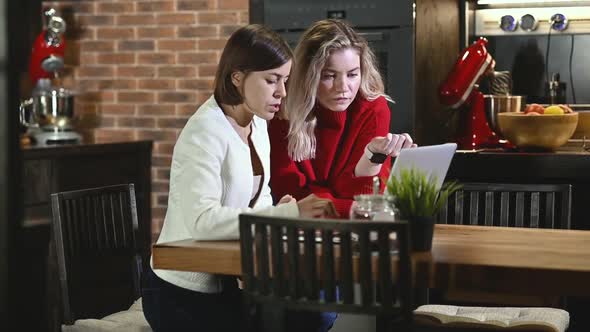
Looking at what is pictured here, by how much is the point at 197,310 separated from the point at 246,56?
2.20 ft

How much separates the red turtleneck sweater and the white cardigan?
51cm

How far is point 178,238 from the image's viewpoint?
2.30 m

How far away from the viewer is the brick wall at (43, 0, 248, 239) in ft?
15.3

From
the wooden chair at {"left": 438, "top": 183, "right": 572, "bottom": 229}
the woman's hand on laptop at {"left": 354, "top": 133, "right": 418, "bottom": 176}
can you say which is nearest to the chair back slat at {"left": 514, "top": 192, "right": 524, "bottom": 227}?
the wooden chair at {"left": 438, "top": 183, "right": 572, "bottom": 229}

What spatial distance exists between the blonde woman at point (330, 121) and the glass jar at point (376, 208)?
0.60 metres

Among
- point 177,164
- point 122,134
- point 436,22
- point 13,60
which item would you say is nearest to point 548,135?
point 436,22

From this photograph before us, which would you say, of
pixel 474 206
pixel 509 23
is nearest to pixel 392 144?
pixel 474 206

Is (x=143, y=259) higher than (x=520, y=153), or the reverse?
(x=520, y=153)

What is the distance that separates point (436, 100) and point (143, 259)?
1774 mm

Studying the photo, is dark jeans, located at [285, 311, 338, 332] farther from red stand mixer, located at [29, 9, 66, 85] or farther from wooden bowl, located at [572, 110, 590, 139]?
red stand mixer, located at [29, 9, 66, 85]

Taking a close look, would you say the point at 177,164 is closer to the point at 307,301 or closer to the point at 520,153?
the point at 307,301

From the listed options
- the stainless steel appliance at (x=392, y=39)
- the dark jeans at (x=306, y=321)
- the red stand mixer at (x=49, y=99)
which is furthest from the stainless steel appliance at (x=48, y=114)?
the dark jeans at (x=306, y=321)

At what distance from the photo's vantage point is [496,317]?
266 centimetres

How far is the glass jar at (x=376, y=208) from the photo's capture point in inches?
83.3
